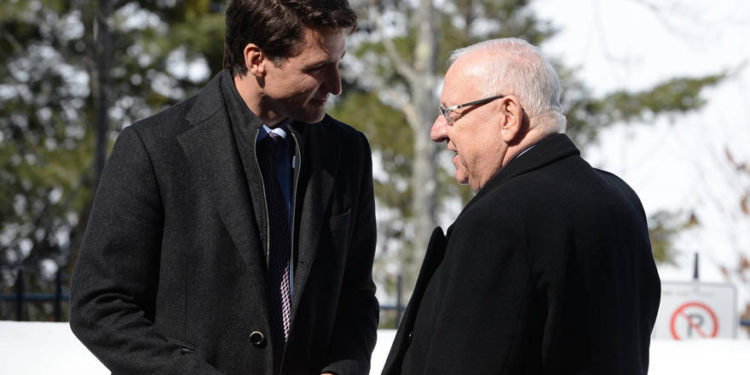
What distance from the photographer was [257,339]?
90.5 inches

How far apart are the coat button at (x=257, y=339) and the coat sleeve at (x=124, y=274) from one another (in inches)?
4.8

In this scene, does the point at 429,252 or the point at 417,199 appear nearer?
the point at 429,252

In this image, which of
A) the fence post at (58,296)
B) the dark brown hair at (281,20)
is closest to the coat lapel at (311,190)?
the dark brown hair at (281,20)

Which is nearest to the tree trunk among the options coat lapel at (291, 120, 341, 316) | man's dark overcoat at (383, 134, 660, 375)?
coat lapel at (291, 120, 341, 316)

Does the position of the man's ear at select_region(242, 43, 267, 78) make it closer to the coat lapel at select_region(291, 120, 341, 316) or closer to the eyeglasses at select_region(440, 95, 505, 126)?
the coat lapel at select_region(291, 120, 341, 316)

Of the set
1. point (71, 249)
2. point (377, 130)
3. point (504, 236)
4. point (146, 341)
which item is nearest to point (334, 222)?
point (146, 341)

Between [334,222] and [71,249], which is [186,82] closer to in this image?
[71,249]

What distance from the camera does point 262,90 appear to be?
7.84 feet

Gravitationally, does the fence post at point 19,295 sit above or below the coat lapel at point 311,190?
below

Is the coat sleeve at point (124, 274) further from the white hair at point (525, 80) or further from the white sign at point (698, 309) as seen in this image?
the white sign at point (698, 309)

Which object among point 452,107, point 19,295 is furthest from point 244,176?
point 19,295

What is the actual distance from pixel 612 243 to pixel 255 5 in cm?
101

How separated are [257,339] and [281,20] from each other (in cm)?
74

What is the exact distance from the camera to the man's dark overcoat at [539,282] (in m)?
1.85
